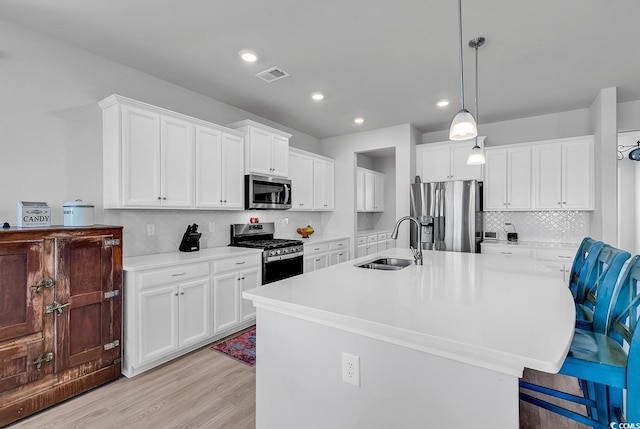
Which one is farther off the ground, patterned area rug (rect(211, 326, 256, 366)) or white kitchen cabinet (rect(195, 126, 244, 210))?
white kitchen cabinet (rect(195, 126, 244, 210))

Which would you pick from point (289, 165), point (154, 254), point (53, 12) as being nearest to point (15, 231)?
point (154, 254)

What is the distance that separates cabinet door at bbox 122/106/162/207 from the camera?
2.64 meters

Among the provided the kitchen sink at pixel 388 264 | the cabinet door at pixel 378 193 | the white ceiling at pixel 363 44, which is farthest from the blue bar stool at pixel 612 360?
the cabinet door at pixel 378 193

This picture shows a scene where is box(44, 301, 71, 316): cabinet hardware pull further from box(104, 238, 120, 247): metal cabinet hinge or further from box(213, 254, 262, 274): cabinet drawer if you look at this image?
box(213, 254, 262, 274): cabinet drawer

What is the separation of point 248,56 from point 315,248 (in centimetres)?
267

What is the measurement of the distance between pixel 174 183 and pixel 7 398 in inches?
75.0

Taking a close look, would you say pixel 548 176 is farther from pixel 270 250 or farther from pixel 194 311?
pixel 194 311

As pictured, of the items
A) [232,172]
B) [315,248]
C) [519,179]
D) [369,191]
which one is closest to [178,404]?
[232,172]

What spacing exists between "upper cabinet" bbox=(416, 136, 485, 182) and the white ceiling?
0.91 m

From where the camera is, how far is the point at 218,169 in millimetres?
3418

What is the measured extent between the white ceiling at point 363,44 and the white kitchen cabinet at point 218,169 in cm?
58

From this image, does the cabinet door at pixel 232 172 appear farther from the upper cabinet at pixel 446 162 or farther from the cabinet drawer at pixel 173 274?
the upper cabinet at pixel 446 162

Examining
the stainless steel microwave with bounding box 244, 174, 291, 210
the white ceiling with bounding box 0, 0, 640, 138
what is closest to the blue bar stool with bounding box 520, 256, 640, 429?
the white ceiling with bounding box 0, 0, 640, 138

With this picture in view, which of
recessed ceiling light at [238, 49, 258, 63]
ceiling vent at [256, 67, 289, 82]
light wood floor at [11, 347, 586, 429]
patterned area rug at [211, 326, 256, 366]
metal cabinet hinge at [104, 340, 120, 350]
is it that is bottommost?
light wood floor at [11, 347, 586, 429]
